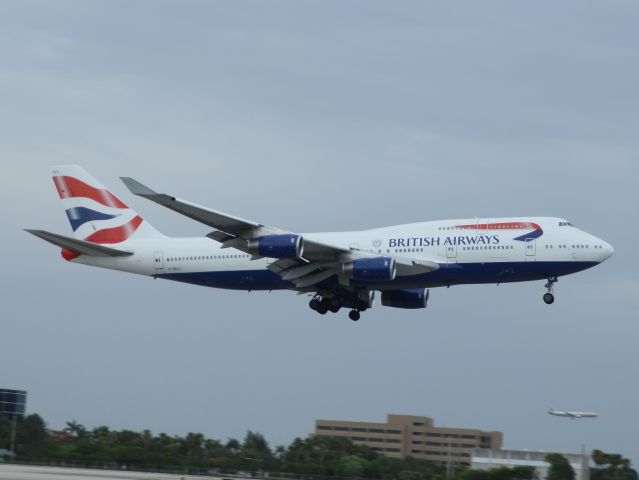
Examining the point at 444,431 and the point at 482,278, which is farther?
the point at 444,431

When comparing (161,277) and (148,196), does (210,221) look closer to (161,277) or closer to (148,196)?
(148,196)

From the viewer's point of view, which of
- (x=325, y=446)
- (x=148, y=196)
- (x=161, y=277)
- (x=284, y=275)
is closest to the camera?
(x=148, y=196)

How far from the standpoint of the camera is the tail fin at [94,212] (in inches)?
2442

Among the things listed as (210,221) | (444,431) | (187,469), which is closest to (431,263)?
(210,221)

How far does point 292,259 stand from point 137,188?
30.8 ft

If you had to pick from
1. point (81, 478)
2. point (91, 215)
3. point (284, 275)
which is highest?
point (91, 215)

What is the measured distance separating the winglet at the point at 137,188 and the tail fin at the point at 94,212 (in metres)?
13.0

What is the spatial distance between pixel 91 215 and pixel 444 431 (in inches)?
4265

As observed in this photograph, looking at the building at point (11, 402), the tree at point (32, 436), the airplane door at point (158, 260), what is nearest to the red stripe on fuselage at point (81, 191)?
the airplane door at point (158, 260)

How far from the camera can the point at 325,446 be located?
12531 cm

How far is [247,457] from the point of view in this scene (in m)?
92.0

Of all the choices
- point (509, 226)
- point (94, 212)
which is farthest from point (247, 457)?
point (509, 226)

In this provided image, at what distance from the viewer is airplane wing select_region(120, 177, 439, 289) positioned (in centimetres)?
5172

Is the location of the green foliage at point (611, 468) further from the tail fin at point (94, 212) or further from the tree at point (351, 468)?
the tail fin at point (94, 212)
